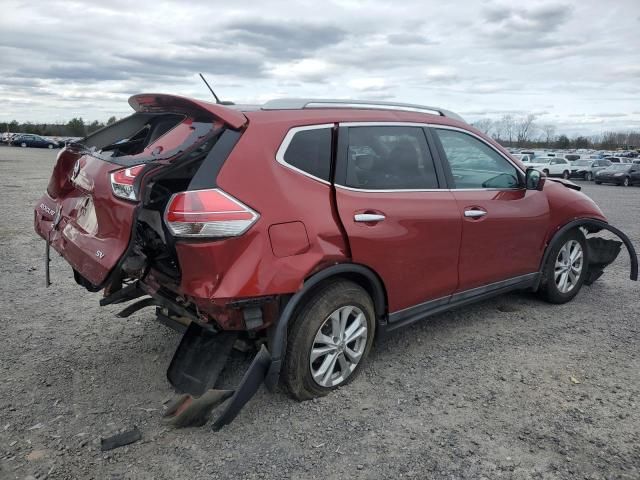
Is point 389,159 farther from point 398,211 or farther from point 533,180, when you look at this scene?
point 533,180

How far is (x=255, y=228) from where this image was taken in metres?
2.90

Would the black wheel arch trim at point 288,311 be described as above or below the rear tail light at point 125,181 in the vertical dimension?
below

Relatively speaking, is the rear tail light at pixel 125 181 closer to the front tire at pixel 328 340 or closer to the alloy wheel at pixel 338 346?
the front tire at pixel 328 340

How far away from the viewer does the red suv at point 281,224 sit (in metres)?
2.91

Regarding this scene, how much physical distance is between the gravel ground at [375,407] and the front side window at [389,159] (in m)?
1.32

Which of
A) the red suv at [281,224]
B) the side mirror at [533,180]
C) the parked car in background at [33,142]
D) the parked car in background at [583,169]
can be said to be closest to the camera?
the red suv at [281,224]

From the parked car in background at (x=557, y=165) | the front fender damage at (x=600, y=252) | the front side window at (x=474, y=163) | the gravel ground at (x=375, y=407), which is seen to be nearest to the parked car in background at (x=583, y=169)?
the parked car in background at (x=557, y=165)

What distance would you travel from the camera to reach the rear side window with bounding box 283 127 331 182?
3209 mm

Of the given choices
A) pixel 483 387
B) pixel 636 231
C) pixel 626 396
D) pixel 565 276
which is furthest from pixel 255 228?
pixel 636 231

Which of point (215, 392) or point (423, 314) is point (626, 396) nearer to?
point (423, 314)

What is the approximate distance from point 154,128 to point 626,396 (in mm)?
3578

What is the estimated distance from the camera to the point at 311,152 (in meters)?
3.30

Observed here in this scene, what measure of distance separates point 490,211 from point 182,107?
2.45 m

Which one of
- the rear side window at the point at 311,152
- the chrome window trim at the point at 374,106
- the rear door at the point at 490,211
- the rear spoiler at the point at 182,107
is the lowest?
the rear door at the point at 490,211
